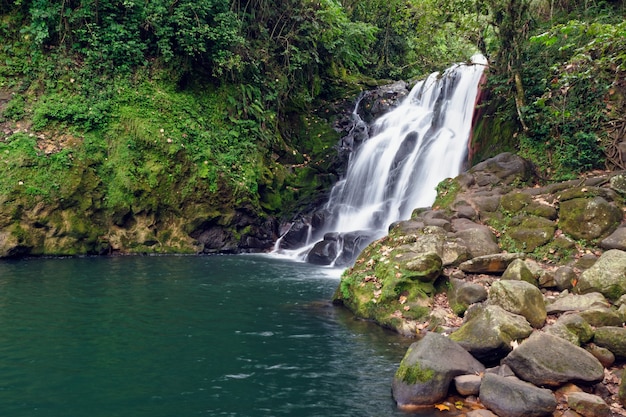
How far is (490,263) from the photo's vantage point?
848 cm

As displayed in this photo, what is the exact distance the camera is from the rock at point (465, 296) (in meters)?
7.81

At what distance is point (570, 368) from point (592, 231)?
13.8 ft

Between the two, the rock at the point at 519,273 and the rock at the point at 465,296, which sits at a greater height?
the rock at the point at 519,273

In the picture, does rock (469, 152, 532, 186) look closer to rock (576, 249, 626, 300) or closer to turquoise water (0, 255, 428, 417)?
rock (576, 249, 626, 300)

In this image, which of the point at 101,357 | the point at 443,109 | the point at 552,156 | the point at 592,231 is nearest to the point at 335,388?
the point at 101,357

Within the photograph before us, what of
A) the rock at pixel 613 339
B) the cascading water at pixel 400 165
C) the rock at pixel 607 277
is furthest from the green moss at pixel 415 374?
the cascading water at pixel 400 165

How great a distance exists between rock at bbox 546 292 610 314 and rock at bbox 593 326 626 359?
69 cm

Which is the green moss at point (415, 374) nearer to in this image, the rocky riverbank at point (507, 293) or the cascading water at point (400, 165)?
the rocky riverbank at point (507, 293)

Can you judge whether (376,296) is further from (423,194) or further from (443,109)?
(443,109)

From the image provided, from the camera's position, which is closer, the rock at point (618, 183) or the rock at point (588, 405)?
the rock at point (588, 405)

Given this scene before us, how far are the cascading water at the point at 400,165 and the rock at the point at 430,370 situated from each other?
324 inches

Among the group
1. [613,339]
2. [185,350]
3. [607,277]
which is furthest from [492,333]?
[185,350]

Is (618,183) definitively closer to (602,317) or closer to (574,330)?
(602,317)

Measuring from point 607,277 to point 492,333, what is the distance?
7.93 feet
